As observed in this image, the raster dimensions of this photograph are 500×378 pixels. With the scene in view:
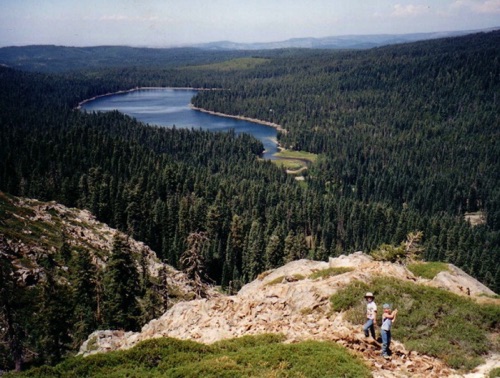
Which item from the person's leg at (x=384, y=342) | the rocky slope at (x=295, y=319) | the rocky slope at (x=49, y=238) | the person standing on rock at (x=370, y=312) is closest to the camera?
the person's leg at (x=384, y=342)

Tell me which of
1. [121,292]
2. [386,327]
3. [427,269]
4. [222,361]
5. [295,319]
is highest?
[386,327]

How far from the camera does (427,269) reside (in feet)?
140

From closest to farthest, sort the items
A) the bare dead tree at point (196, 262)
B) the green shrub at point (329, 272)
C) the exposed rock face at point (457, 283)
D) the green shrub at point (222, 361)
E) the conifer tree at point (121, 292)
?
→ 1. the green shrub at point (222, 361)
2. the exposed rock face at point (457, 283)
3. the green shrub at point (329, 272)
4. the bare dead tree at point (196, 262)
5. the conifer tree at point (121, 292)

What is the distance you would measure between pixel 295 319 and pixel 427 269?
710 inches

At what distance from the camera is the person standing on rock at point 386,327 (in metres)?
25.1

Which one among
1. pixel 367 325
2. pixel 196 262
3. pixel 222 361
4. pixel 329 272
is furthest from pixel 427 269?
pixel 196 262

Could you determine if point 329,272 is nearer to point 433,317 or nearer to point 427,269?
point 427,269

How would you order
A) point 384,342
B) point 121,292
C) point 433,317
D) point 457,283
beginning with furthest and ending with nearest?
point 121,292 → point 457,283 → point 433,317 → point 384,342

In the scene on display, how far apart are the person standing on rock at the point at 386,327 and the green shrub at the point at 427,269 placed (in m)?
18.1

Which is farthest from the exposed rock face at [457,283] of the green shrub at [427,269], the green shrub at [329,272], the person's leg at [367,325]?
the person's leg at [367,325]

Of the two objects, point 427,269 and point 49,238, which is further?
point 49,238

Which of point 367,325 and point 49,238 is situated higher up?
point 367,325

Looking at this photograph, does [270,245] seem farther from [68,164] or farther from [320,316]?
[68,164]

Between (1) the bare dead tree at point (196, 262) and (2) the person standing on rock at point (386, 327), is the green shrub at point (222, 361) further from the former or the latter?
(1) the bare dead tree at point (196, 262)
